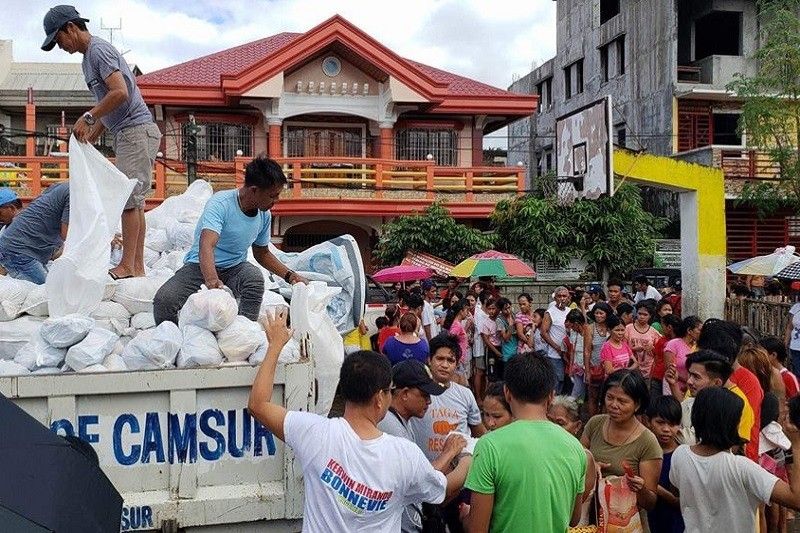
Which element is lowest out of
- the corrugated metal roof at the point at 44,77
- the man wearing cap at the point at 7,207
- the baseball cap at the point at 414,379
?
the baseball cap at the point at 414,379

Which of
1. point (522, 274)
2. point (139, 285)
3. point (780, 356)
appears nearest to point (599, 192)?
point (522, 274)

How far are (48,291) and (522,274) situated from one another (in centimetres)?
873

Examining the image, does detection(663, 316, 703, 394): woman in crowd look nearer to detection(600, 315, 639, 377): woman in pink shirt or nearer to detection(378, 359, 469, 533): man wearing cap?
detection(600, 315, 639, 377): woman in pink shirt

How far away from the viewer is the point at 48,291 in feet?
14.4

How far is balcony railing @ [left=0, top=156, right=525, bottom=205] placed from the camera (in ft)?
54.2

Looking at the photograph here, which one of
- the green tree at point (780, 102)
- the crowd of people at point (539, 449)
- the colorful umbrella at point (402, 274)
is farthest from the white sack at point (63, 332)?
the green tree at point (780, 102)

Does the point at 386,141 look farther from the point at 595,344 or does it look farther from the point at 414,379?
the point at 414,379

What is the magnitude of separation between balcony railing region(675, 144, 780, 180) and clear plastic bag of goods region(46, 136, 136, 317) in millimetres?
18036

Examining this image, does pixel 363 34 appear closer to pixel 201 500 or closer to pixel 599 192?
pixel 599 192

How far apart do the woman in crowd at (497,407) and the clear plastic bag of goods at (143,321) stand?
1.99 m

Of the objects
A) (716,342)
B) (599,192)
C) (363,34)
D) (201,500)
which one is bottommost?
(201,500)

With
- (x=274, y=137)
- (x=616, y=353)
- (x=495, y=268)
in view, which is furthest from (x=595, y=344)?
(x=274, y=137)

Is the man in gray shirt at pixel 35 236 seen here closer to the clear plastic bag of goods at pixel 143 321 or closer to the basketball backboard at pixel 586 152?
the clear plastic bag of goods at pixel 143 321

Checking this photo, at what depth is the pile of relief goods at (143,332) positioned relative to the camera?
3.64 m
